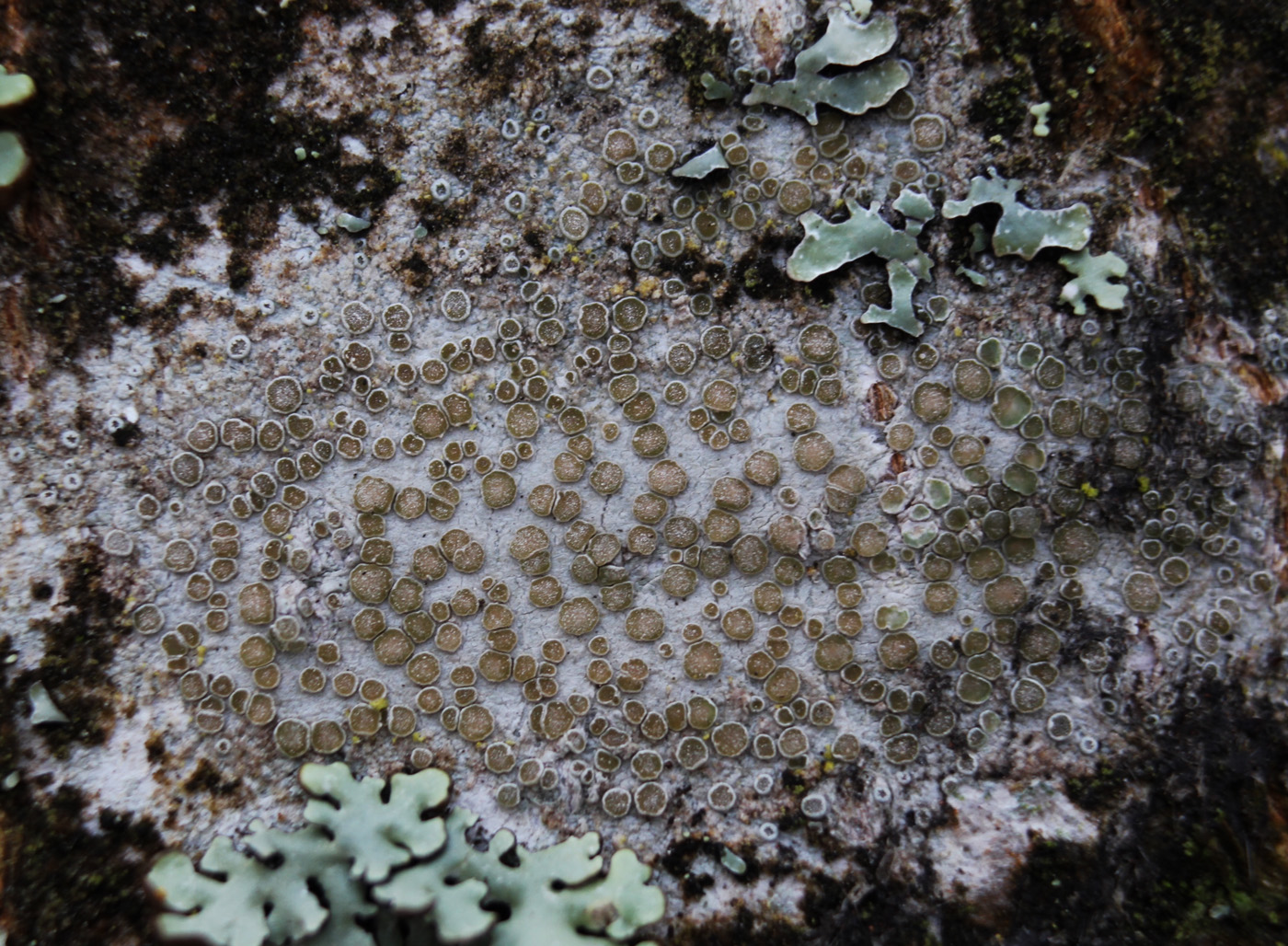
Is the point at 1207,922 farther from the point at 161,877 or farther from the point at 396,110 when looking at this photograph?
the point at 396,110

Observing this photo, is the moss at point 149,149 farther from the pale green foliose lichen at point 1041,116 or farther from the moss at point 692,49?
the pale green foliose lichen at point 1041,116

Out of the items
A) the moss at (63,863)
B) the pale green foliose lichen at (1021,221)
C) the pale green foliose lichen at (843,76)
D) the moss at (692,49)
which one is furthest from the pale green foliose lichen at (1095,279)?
the moss at (63,863)

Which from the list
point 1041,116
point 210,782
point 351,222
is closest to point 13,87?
point 351,222

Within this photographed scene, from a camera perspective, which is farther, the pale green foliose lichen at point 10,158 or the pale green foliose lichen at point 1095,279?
the pale green foliose lichen at point 1095,279

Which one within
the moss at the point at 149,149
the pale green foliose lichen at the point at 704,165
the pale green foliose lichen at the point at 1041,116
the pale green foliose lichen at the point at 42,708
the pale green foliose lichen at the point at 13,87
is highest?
the pale green foliose lichen at the point at 13,87

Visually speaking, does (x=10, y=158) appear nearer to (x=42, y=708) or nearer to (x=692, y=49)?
(x=42, y=708)

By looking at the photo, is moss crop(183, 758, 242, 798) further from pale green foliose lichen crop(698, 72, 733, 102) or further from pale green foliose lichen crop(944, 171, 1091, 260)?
pale green foliose lichen crop(944, 171, 1091, 260)

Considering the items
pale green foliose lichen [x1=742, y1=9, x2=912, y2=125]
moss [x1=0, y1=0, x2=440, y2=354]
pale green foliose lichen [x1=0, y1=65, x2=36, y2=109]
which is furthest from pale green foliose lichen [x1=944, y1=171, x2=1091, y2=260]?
pale green foliose lichen [x1=0, y1=65, x2=36, y2=109]
